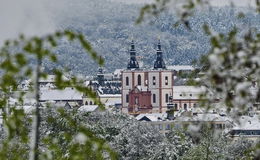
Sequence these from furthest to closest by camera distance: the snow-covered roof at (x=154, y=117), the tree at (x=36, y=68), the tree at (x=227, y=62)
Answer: the snow-covered roof at (x=154, y=117) → the tree at (x=36, y=68) → the tree at (x=227, y=62)

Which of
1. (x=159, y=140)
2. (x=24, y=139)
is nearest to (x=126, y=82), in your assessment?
(x=159, y=140)

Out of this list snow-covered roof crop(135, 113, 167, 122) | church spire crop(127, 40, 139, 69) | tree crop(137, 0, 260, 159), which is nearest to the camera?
tree crop(137, 0, 260, 159)

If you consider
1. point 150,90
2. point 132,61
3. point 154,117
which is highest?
point 132,61

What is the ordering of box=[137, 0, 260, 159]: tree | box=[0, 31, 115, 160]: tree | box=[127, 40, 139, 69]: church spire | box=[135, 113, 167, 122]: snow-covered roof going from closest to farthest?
box=[137, 0, 260, 159]: tree → box=[0, 31, 115, 160]: tree → box=[135, 113, 167, 122]: snow-covered roof → box=[127, 40, 139, 69]: church spire

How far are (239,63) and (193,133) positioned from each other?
26.7 inches

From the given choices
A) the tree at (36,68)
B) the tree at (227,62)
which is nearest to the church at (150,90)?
the tree at (36,68)

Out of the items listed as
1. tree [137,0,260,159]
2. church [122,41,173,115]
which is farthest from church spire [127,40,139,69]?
tree [137,0,260,159]

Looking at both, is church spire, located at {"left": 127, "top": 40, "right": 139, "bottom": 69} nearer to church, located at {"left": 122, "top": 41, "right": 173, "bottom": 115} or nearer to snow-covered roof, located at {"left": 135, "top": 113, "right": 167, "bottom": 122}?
church, located at {"left": 122, "top": 41, "right": 173, "bottom": 115}

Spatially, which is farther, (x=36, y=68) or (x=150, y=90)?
(x=150, y=90)

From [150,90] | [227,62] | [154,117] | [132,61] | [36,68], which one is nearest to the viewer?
[227,62]

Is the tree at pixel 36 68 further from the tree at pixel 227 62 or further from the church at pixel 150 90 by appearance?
the church at pixel 150 90

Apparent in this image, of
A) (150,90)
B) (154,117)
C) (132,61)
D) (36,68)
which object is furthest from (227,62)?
(132,61)

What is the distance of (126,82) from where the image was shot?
461ft

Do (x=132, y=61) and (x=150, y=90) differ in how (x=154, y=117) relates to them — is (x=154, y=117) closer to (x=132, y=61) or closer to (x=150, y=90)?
(x=150, y=90)
